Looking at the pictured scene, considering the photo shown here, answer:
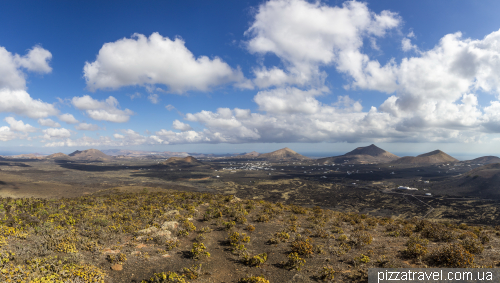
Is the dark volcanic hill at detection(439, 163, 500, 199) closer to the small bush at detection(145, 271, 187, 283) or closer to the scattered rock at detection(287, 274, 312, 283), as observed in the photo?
the scattered rock at detection(287, 274, 312, 283)

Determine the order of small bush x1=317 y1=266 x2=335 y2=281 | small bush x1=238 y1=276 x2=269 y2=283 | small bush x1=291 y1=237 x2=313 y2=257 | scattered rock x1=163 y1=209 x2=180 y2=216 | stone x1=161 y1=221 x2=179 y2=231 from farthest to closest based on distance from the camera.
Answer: scattered rock x1=163 y1=209 x2=180 y2=216 < stone x1=161 y1=221 x2=179 y2=231 < small bush x1=291 y1=237 x2=313 y2=257 < small bush x1=317 y1=266 x2=335 y2=281 < small bush x1=238 y1=276 x2=269 y2=283

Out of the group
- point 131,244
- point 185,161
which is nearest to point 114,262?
point 131,244

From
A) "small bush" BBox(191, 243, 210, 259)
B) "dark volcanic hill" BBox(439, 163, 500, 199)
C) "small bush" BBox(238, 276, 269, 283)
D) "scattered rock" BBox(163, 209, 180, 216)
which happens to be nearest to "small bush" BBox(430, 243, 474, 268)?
"small bush" BBox(238, 276, 269, 283)

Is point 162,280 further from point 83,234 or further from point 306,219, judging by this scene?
Answer: point 306,219

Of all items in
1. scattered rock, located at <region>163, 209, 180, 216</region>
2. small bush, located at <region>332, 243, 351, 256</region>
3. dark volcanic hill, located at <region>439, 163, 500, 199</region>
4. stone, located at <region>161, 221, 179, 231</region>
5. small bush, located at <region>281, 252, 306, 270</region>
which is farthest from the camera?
dark volcanic hill, located at <region>439, 163, 500, 199</region>

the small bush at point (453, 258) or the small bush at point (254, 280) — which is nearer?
the small bush at point (254, 280)

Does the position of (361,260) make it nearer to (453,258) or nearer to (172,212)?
(453,258)

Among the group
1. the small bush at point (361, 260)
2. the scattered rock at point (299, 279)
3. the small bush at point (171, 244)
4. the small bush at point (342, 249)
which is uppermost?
the small bush at point (361, 260)

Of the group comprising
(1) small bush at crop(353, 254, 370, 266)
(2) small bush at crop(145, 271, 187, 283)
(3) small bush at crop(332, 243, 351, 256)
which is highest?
(2) small bush at crop(145, 271, 187, 283)

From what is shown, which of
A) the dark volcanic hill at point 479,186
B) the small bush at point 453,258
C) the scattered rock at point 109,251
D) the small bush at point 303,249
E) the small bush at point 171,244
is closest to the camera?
the small bush at point 453,258

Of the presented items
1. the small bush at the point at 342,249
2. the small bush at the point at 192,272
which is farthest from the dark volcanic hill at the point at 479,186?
the small bush at the point at 192,272

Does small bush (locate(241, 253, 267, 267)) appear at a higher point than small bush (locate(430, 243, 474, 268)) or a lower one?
lower

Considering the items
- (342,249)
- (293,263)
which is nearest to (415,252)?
(342,249)

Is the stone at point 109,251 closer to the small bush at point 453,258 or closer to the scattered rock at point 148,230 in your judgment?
the scattered rock at point 148,230
